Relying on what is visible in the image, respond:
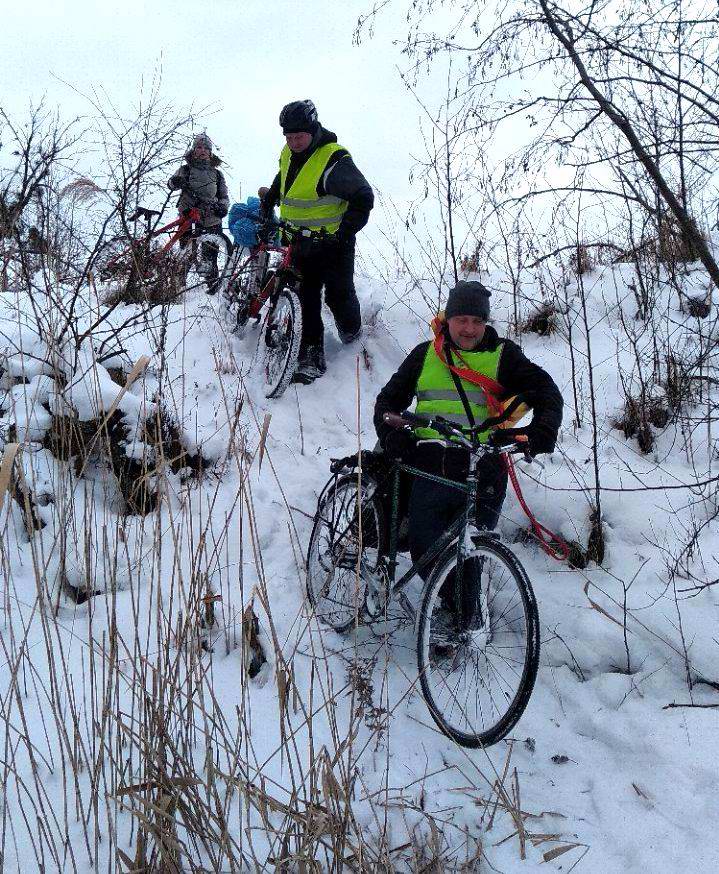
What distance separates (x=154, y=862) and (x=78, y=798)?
0.23 m

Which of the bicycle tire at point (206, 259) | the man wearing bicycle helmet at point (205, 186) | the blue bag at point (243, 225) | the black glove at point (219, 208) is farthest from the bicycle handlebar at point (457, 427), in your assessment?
the black glove at point (219, 208)

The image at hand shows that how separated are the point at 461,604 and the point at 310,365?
2.70 meters

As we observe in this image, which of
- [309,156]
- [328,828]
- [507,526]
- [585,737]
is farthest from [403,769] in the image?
[309,156]

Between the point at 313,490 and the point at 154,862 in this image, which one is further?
the point at 313,490

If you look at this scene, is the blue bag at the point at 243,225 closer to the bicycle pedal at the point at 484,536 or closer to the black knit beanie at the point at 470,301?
the black knit beanie at the point at 470,301

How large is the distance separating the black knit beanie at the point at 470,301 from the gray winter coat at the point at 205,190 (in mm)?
4756

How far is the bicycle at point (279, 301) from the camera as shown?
4578 millimetres

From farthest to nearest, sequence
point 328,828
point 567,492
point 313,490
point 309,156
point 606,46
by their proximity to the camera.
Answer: point 309,156 → point 313,490 → point 567,492 → point 606,46 → point 328,828

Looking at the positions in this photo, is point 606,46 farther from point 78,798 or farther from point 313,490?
point 78,798

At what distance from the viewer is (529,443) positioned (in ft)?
7.68

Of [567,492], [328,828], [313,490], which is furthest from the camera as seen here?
[313,490]

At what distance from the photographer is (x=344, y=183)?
4.39 meters

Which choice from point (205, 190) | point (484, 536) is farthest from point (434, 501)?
point (205, 190)

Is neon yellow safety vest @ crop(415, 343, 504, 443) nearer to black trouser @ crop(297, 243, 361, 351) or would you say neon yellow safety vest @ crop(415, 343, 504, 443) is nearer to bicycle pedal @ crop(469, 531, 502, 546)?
bicycle pedal @ crop(469, 531, 502, 546)
